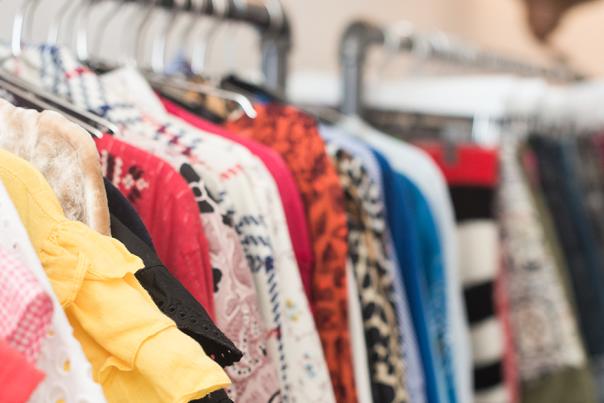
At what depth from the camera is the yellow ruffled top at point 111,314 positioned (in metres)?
0.46

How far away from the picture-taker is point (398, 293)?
2.85ft

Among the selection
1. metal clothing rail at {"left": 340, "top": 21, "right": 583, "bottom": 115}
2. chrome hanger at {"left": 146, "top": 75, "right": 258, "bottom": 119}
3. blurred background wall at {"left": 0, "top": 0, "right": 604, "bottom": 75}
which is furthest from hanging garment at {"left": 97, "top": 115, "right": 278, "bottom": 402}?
blurred background wall at {"left": 0, "top": 0, "right": 604, "bottom": 75}

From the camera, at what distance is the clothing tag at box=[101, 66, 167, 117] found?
773mm

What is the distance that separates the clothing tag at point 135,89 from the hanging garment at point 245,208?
45 mm

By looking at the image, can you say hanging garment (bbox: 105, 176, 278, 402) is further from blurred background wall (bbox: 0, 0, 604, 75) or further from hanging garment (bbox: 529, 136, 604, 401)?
blurred background wall (bbox: 0, 0, 604, 75)

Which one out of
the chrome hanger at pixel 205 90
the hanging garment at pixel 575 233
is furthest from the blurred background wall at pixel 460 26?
the chrome hanger at pixel 205 90

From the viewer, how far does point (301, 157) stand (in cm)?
80

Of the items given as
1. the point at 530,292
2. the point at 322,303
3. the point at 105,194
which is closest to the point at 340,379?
the point at 322,303

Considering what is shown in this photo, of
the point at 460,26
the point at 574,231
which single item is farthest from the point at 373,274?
the point at 460,26

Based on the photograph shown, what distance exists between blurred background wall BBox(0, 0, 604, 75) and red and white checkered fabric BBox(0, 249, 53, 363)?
125cm

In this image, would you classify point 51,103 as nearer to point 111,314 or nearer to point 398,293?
point 111,314

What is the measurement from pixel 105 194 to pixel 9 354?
16 cm

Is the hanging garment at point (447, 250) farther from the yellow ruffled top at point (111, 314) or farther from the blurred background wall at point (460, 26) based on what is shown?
the blurred background wall at point (460, 26)

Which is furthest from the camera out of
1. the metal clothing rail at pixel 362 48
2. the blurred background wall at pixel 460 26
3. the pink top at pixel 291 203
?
the blurred background wall at pixel 460 26
